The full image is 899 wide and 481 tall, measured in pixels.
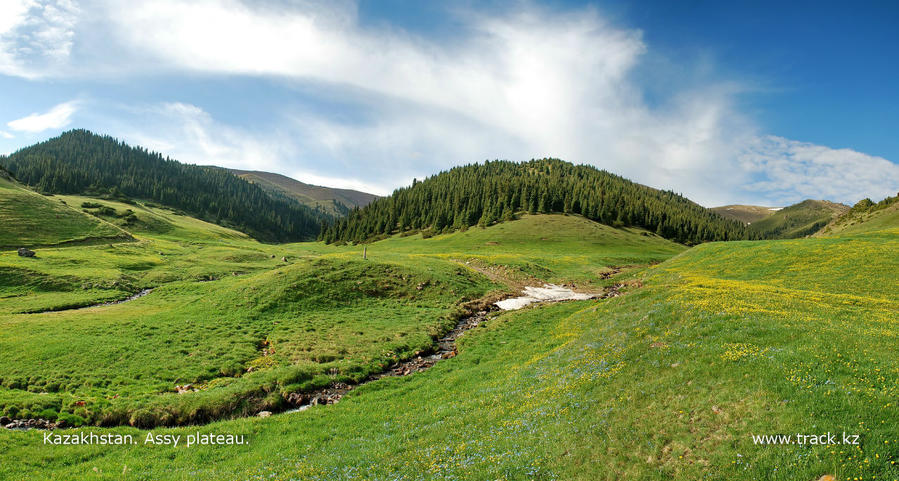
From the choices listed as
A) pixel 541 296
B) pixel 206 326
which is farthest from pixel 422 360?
pixel 541 296

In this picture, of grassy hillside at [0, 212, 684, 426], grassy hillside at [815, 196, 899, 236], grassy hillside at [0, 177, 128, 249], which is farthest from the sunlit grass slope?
grassy hillside at [0, 177, 128, 249]

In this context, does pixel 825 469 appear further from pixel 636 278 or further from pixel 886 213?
pixel 886 213

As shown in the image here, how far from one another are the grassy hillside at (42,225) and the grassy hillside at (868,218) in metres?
161

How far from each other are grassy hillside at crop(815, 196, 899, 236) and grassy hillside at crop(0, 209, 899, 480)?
88.6m

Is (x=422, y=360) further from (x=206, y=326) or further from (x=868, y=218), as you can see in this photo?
(x=868, y=218)

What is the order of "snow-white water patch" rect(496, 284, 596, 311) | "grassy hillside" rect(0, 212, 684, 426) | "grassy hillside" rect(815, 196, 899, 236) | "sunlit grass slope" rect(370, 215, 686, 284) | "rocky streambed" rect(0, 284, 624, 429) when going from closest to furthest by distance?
1. "rocky streambed" rect(0, 284, 624, 429)
2. "grassy hillside" rect(0, 212, 684, 426)
3. "snow-white water patch" rect(496, 284, 596, 311)
4. "sunlit grass slope" rect(370, 215, 686, 284)
5. "grassy hillside" rect(815, 196, 899, 236)

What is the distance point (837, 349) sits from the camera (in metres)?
12.5

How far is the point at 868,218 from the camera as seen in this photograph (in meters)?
94.1

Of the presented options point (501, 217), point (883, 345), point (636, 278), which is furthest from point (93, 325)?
point (501, 217)

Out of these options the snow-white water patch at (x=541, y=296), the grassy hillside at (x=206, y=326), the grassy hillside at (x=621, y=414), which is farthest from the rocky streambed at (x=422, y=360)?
the grassy hillside at (x=621, y=414)

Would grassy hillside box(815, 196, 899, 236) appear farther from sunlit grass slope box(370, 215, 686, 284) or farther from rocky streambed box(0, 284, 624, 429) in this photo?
A: rocky streambed box(0, 284, 624, 429)

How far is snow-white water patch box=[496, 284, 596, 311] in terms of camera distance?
145 ft

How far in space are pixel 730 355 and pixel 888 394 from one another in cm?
431

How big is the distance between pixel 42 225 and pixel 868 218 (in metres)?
199
